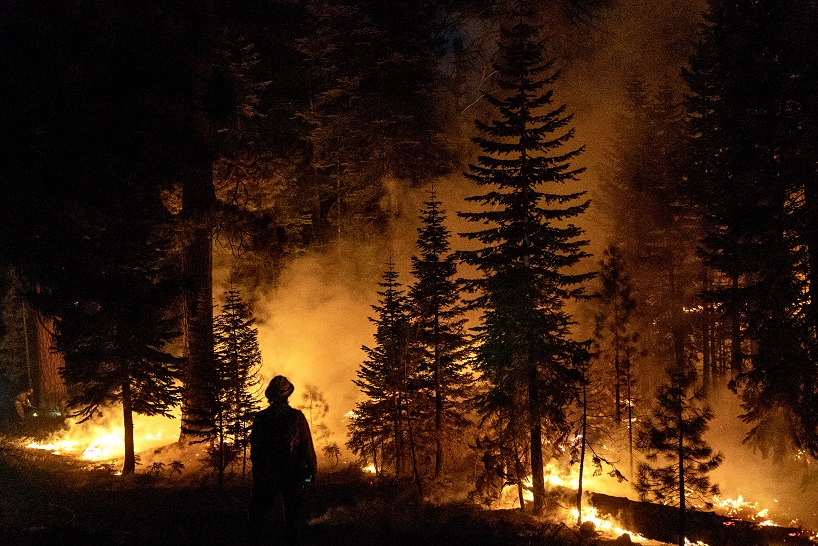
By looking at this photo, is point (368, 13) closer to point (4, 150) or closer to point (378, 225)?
point (378, 225)

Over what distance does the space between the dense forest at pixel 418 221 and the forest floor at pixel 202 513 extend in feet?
4.78

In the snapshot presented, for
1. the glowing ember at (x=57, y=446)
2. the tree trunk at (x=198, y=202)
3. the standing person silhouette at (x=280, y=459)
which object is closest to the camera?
the standing person silhouette at (x=280, y=459)

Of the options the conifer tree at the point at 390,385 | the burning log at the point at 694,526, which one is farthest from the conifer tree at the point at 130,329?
the burning log at the point at 694,526

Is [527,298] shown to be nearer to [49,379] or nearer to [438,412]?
[438,412]

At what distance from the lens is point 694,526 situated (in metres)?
14.9

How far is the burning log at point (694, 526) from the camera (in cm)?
1407

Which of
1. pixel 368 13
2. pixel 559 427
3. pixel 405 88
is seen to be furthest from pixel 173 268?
pixel 368 13

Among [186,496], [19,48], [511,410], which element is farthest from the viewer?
[511,410]

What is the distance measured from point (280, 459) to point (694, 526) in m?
12.9

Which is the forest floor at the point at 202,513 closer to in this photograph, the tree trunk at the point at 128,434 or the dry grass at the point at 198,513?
the dry grass at the point at 198,513

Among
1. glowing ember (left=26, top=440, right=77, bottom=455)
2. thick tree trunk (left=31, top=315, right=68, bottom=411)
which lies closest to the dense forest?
thick tree trunk (left=31, top=315, right=68, bottom=411)

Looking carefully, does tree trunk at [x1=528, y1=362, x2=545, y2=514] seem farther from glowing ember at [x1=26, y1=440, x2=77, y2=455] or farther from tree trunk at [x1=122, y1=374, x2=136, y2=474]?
glowing ember at [x1=26, y1=440, x2=77, y2=455]

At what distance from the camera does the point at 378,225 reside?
3212cm

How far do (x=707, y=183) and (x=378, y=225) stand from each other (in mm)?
17273
